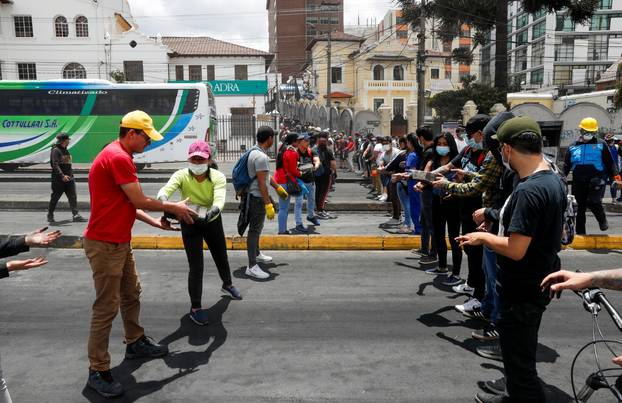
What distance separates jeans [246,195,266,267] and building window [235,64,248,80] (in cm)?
4142

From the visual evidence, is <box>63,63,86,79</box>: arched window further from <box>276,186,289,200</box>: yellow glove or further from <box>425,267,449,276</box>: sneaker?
<box>425,267,449,276</box>: sneaker

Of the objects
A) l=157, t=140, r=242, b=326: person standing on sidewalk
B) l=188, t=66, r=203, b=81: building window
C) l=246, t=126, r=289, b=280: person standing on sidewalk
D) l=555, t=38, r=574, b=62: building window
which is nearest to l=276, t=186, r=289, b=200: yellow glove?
A: l=246, t=126, r=289, b=280: person standing on sidewalk

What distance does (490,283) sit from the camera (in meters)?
4.63

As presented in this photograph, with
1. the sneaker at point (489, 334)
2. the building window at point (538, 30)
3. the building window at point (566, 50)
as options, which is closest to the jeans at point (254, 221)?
the sneaker at point (489, 334)

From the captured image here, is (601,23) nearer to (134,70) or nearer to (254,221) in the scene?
(134,70)

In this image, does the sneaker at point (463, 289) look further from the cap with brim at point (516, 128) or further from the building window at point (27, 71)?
the building window at point (27, 71)

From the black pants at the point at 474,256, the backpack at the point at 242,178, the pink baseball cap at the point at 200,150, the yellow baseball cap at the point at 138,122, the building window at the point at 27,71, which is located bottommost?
the black pants at the point at 474,256

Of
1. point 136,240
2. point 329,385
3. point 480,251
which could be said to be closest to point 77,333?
point 329,385

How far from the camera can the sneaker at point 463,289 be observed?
5746 mm

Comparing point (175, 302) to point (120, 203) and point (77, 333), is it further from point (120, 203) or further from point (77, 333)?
point (120, 203)

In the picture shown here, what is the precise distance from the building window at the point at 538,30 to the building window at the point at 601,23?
19.8 feet

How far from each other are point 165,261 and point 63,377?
3.41 metres

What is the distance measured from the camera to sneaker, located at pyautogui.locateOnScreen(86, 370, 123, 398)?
3.67 meters

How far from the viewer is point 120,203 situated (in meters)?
3.80
